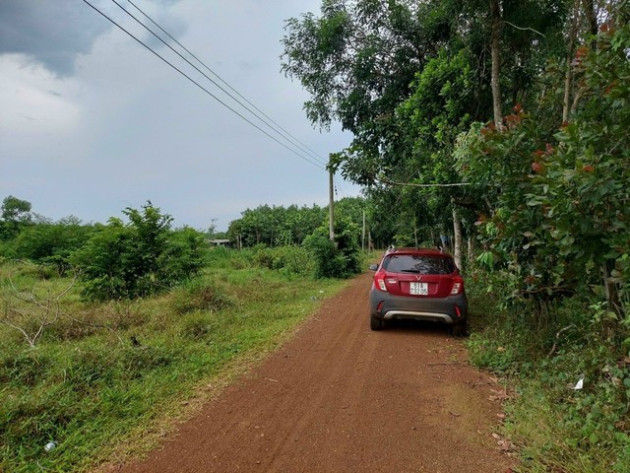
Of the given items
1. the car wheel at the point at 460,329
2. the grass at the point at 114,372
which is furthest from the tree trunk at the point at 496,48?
the grass at the point at 114,372

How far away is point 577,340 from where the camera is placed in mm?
4430

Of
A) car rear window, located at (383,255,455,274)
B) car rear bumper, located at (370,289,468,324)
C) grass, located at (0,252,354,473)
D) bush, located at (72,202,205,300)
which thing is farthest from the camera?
bush, located at (72,202,205,300)

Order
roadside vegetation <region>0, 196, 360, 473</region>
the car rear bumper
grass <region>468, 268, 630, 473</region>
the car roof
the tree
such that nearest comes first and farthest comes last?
grass <region>468, 268, 630, 473</region>, roadside vegetation <region>0, 196, 360, 473</region>, the car rear bumper, the car roof, the tree

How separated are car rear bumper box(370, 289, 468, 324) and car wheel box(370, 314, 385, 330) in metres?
0.33

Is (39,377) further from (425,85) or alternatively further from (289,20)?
(289,20)

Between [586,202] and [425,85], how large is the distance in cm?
584

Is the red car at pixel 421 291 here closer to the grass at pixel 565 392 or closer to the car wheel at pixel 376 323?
the car wheel at pixel 376 323

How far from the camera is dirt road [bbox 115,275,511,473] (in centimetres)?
299

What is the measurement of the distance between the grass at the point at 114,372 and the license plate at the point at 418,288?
245 centimetres

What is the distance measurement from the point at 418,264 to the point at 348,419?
3.60 meters

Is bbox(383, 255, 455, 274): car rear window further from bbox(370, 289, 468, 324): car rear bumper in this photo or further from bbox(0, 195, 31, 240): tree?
bbox(0, 195, 31, 240): tree

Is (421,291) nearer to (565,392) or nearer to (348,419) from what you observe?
(565,392)

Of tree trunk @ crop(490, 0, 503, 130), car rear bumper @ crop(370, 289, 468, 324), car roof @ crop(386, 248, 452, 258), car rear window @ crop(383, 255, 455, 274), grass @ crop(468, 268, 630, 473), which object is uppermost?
tree trunk @ crop(490, 0, 503, 130)

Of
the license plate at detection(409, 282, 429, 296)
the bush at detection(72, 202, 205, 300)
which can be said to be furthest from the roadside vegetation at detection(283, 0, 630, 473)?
the bush at detection(72, 202, 205, 300)
